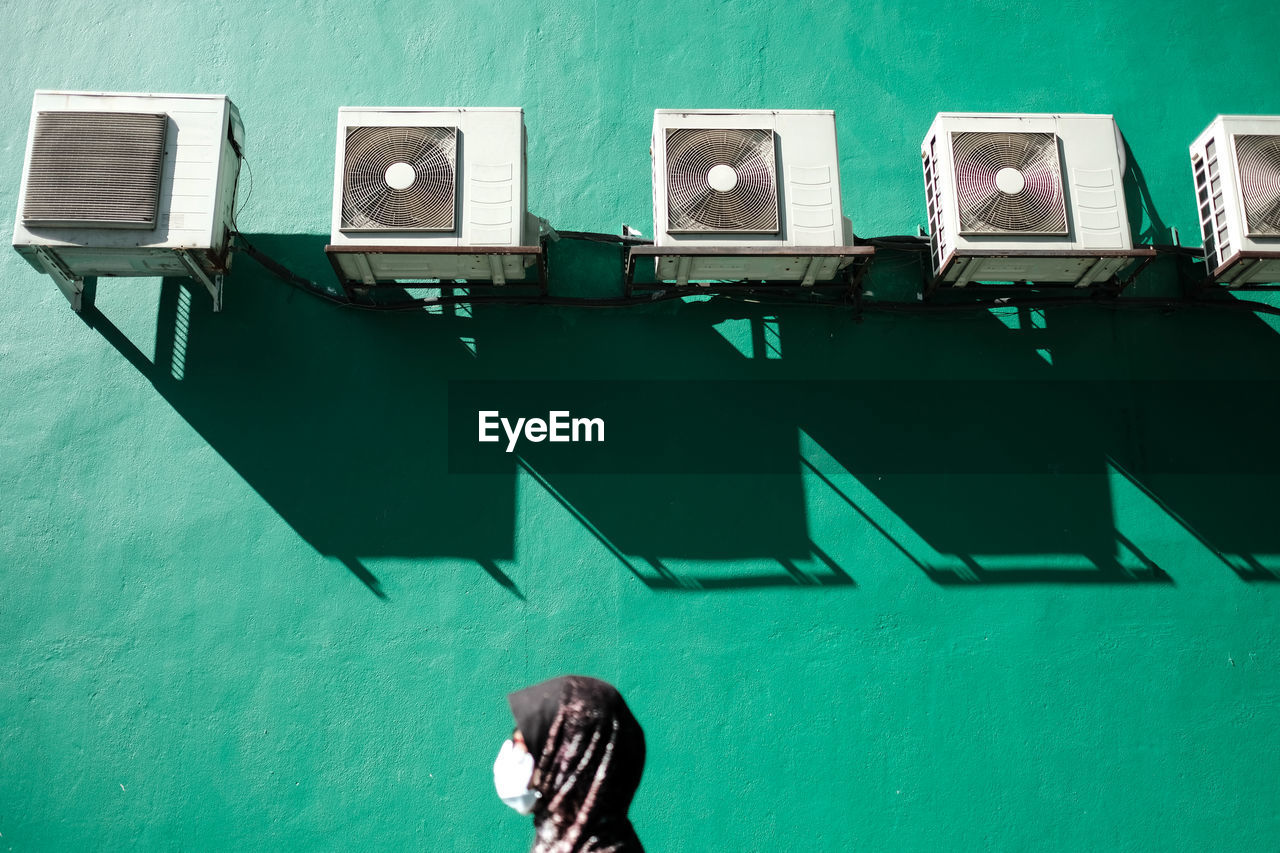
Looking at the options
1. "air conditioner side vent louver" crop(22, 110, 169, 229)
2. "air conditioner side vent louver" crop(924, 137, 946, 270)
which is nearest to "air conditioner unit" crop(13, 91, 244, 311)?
"air conditioner side vent louver" crop(22, 110, 169, 229)

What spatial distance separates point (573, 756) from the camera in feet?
6.63

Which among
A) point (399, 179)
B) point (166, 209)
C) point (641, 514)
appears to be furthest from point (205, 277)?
point (641, 514)

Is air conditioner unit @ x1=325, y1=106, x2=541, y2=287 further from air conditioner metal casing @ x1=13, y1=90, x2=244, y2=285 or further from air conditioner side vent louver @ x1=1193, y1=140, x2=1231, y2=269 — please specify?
air conditioner side vent louver @ x1=1193, y1=140, x2=1231, y2=269

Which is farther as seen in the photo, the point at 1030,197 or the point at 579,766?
the point at 1030,197

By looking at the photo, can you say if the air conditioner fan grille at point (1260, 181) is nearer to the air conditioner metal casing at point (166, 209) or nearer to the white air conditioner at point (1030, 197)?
the white air conditioner at point (1030, 197)

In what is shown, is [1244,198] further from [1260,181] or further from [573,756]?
[573,756]

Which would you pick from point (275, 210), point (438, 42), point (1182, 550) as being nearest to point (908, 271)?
point (1182, 550)

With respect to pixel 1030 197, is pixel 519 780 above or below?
below

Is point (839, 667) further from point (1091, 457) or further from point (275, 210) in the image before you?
point (275, 210)

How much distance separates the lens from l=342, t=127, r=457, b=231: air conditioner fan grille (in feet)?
14.9

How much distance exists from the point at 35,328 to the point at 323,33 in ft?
7.33

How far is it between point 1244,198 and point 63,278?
5.89 meters

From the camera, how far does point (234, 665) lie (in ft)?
15.1

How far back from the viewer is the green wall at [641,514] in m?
4.55
